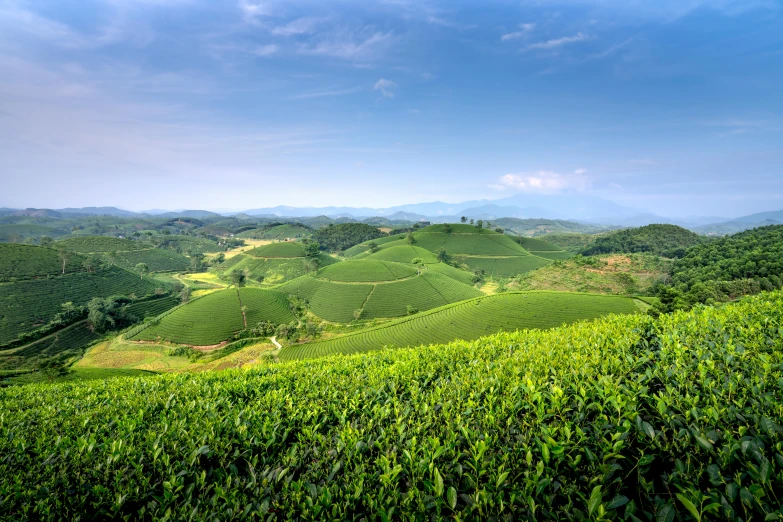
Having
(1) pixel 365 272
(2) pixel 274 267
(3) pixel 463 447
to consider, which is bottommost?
(2) pixel 274 267

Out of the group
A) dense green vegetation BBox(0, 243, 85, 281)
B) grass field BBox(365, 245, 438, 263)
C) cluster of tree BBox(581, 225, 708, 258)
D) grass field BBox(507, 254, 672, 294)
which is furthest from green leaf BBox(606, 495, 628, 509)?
cluster of tree BBox(581, 225, 708, 258)

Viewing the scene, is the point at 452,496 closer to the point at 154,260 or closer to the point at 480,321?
the point at 480,321

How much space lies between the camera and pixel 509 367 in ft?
24.0

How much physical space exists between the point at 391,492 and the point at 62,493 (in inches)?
184

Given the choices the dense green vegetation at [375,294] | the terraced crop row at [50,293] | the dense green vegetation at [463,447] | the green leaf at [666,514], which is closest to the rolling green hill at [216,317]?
the dense green vegetation at [375,294]

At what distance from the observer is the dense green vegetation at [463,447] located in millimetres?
3512

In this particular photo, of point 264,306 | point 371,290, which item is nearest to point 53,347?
point 264,306

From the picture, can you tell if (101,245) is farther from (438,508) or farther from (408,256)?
(438,508)

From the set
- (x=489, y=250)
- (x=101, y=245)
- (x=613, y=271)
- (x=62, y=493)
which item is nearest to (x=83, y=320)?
(x=62, y=493)

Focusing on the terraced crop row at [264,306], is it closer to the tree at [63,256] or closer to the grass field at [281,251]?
the tree at [63,256]

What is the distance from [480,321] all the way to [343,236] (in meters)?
142

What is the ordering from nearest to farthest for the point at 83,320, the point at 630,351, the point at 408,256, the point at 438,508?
the point at 438,508, the point at 630,351, the point at 83,320, the point at 408,256

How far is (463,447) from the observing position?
468cm

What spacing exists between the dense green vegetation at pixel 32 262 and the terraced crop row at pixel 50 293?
3403 mm
